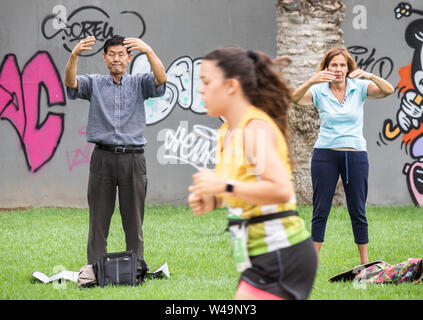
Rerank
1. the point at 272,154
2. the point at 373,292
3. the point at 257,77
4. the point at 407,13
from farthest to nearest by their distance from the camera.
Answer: the point at 407,13, the point at 373,292, the point at 257,77, the point at 272,154

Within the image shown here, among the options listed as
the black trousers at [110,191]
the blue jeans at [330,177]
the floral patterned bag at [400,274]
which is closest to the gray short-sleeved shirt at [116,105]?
the black trousers at [110,191]

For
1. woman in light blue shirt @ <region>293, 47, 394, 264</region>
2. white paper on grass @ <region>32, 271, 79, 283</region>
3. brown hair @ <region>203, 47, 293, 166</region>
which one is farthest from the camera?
woman in light blue shirt @ <region>293, 47, 394, 264</region>

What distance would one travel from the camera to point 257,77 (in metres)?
3.00

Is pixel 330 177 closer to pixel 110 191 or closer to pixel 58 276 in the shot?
pixel 110 191

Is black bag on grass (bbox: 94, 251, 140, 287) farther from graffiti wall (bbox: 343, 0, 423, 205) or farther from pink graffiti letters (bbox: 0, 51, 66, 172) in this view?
graffiti wall (bbox: 343, 0, 423, 205)

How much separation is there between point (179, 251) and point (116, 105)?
2113mm

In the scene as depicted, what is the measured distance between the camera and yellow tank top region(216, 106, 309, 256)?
2797 mm

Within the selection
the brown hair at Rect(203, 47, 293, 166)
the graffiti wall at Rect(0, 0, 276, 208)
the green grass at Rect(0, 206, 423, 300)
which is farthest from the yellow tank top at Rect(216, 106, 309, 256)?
the graffiti wall at Rect(0, 0, 276, 208)

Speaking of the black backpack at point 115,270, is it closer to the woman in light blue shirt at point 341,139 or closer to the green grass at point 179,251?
the green grass at point 179,251

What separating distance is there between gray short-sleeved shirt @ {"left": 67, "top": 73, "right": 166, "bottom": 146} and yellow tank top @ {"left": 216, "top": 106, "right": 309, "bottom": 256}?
3.22 metres

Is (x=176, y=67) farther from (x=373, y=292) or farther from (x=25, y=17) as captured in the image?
(x=373, y=292)

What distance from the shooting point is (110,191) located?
6.04 meters

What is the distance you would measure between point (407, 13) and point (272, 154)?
9183 millimetres

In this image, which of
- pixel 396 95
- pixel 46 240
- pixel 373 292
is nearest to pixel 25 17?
pixel 46 240
